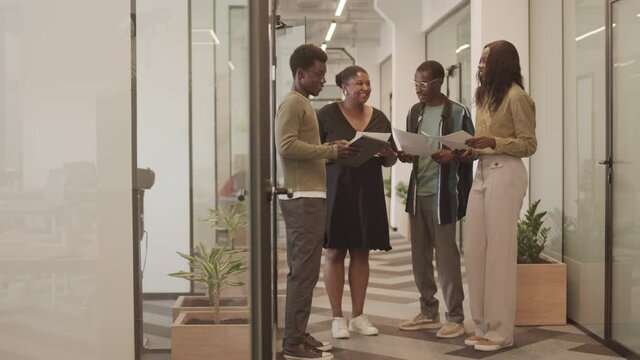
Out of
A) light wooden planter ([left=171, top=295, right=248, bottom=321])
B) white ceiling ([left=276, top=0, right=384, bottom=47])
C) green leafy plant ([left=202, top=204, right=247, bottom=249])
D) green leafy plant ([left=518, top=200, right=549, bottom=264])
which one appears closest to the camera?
light wooden planter ([left=171, top=295, right=248, bottom=321])

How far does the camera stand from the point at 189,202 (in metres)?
2.08

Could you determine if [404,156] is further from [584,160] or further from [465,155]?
[584,160]

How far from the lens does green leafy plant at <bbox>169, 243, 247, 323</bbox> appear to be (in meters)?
2.16

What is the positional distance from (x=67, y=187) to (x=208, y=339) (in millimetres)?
1013

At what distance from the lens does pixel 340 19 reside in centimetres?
1488

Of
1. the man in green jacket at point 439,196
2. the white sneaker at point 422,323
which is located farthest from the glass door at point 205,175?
the white sneaker at point 422,323

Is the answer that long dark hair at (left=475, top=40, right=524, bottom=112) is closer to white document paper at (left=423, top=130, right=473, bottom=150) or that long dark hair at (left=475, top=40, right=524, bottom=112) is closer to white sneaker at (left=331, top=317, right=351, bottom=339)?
white document paper at (left=423, top=130, right=473, bottom=150)

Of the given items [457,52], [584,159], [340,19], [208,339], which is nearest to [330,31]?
[340,19]

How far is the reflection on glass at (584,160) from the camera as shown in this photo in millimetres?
4750

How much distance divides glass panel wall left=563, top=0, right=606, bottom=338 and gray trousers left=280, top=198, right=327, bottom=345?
1.87m

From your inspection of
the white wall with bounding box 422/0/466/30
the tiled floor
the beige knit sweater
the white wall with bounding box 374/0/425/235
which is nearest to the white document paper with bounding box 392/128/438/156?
the beige knit sweater

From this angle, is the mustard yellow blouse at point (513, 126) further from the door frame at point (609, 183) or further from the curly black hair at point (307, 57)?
the curly black hair at point (307, 57)

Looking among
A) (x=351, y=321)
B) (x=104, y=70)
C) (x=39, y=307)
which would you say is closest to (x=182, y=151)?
(x=104, y=70)

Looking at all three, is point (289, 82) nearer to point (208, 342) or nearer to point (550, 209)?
point (550, 209)
